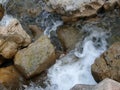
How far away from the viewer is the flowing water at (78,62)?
6027 mm

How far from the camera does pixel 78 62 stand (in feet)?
20.9

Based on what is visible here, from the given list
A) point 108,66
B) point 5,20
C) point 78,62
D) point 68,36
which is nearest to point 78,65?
point 78,62

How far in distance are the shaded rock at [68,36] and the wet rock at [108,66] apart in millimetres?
1172

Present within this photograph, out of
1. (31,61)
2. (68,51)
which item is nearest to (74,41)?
(68,51)

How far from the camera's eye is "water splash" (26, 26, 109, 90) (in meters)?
6.02

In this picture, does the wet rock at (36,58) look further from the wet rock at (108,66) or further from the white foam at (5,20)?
the wet rock at (108,66)

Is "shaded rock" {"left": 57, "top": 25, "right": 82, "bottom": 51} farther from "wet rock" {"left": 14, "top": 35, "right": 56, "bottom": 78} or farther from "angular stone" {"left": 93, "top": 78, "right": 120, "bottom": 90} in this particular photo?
"angular stone" {"left": 93, "top": 78, "right": 120, "bottom": 90}

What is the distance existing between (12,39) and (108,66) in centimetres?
235

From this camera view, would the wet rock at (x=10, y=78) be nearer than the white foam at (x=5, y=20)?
Yes

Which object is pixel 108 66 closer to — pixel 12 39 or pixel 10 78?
pixel 10 78

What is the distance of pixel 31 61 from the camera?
617 cm

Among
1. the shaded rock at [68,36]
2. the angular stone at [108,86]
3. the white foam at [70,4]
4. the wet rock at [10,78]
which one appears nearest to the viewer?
the angular stone at [108,86]

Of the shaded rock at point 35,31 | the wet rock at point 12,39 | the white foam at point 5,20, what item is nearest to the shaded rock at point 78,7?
the shaded rock at point 35,31

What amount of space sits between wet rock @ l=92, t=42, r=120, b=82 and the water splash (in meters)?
0.38
